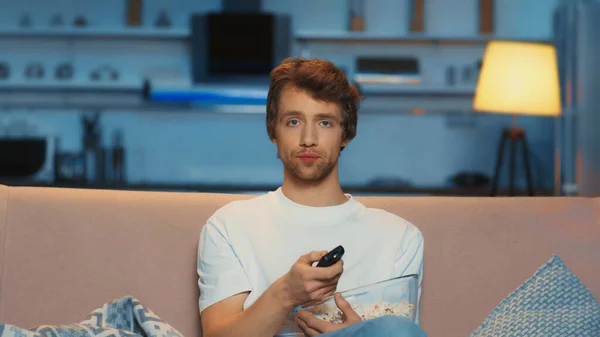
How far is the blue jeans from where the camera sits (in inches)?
40.3

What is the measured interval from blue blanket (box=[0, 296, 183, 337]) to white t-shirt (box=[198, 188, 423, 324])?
9cm

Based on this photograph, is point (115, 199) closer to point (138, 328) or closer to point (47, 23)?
point (138, 328)

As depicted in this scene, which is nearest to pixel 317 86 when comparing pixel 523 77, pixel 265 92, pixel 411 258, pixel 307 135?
pixel 307 135

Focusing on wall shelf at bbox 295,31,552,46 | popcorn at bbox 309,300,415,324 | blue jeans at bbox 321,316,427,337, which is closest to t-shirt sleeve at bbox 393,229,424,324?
popcorn at bbox 309,300,415,324

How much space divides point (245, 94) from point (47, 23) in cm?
161

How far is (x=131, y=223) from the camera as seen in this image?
1.51 m

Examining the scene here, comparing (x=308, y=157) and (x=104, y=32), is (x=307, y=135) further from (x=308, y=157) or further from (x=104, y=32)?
(x=104, y=32)

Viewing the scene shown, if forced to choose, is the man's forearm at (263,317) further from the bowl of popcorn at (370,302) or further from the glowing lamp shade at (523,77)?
the glowing lamp shade at (523,77)

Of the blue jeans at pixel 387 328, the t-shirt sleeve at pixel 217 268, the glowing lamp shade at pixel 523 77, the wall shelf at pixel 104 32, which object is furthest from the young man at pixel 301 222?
the wall shelf at pixel 104 32

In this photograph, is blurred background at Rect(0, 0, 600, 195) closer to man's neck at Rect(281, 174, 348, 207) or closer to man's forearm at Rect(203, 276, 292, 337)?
man's neck at Rect(281, 174, 348, 207)

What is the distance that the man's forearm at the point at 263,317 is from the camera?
45.8 inches

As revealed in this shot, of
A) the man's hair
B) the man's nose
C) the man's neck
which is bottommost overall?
the man's neck

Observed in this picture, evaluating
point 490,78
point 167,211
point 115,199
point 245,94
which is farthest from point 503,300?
point 245,94

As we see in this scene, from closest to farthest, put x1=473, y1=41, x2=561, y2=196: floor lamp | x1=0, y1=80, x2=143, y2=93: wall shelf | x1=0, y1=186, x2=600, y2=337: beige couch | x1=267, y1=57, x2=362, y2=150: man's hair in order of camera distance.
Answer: x1=267, y1=57, x2=362, y2=150: man's hair
x1=0, y1=186, x2=600, y2=337: beige couch
x1=473, y1=41, x2=561, y2=196: floor lamp
x1=0, y1=80, x2=143, y2=93: wall shelf
